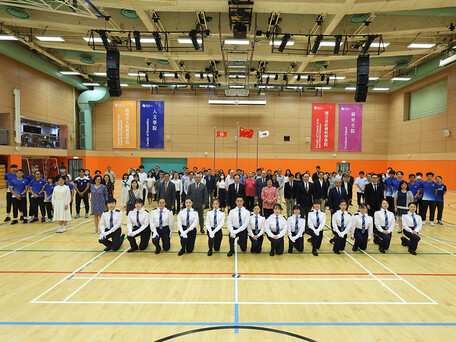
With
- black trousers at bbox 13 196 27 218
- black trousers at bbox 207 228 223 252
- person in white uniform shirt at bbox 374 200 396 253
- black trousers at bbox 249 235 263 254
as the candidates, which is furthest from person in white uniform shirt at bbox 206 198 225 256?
black trousers at bbox 13 196 27 218

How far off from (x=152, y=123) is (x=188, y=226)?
19.2 metres

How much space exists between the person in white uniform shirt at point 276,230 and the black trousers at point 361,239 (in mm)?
1973

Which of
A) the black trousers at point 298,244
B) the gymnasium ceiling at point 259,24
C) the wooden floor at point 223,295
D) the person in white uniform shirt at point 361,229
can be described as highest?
the gymnasium ceiling at point 259,24

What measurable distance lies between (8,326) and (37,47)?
55.2 feet

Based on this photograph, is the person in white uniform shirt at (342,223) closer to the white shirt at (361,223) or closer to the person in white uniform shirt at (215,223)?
the white shirt at (361,223)

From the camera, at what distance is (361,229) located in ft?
23.0

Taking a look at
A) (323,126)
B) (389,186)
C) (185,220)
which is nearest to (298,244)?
(185,220)

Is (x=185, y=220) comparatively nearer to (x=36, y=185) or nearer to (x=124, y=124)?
(x=36, y=185)

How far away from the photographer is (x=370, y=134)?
24.4 meters

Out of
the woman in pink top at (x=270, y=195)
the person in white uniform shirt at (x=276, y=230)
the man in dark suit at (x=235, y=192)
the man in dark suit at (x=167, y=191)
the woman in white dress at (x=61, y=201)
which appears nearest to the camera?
the person in white uniform shirt at (x=276, y=230)

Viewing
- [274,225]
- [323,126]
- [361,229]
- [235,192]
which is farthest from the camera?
[323,126]

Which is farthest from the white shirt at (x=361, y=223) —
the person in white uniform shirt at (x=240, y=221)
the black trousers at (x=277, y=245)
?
the person in white uniform shirt at (x=240, y=221)

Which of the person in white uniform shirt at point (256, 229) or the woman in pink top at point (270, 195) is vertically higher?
the woman in pink top at point (270, 195)

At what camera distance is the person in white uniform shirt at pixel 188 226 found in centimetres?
667
